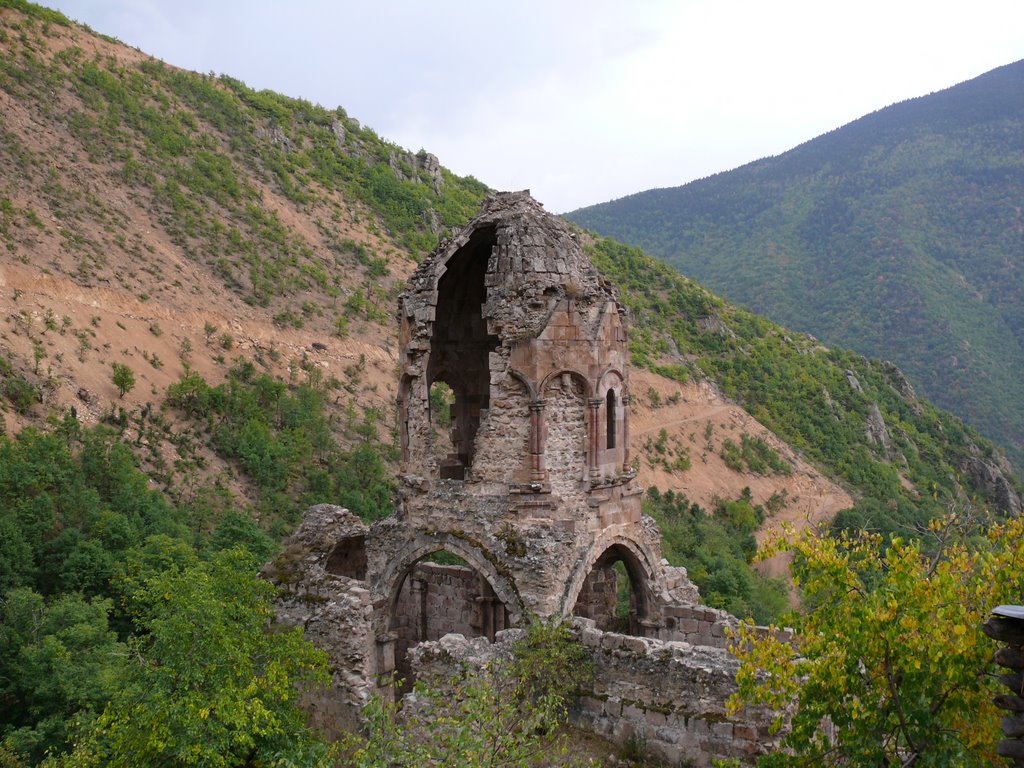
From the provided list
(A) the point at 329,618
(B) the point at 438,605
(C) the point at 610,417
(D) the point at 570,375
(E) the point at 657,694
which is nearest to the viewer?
(E) the point at 657,694

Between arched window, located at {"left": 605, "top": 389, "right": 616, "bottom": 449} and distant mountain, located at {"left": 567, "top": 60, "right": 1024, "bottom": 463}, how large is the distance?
47009 mm

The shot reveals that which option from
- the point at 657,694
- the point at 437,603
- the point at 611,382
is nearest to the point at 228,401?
the point at 437,603

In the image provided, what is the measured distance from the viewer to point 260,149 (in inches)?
1740

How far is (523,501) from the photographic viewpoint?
11750 mm

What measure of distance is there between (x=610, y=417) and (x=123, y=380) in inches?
688

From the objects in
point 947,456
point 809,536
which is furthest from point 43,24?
point 947,456

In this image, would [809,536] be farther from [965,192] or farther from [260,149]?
[965,192]

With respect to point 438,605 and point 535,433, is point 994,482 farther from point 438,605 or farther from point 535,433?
point 535,433

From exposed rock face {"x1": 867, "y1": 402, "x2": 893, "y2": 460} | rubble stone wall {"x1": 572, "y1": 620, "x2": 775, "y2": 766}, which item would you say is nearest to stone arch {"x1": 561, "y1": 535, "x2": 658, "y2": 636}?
rubble stone wall {"x1": 572, "y1": 620, "x2": 775, "y2": 766}

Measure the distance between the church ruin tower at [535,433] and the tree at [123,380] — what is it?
14940mm

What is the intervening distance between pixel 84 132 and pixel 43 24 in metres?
9.69

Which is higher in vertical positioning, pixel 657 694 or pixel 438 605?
pixel 438 605

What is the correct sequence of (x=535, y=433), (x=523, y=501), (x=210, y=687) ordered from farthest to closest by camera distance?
(x=535, y=433)
(x=523, y=501)
(x=210, y=687)

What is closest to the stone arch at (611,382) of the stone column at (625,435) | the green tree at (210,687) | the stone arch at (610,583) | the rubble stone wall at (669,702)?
Answer: the stone column at (625,435)
